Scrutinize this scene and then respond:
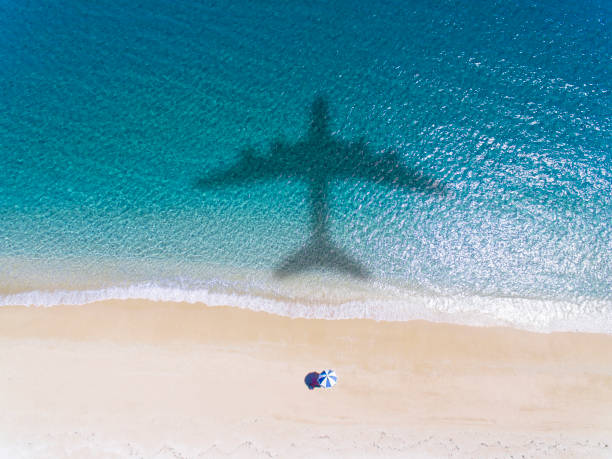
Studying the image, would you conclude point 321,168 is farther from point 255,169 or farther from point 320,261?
point 320,261

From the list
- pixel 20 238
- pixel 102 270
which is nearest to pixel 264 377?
pixel 102 270

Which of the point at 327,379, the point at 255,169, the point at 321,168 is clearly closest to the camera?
the point at 327,379

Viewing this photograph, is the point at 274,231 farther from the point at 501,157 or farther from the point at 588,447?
the point at 588,447

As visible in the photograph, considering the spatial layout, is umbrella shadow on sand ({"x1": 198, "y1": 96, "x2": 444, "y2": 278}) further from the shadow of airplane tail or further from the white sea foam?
the white sea foam

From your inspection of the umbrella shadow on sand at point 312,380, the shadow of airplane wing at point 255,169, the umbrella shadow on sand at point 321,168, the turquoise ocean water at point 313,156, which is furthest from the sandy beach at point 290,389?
the shadow of airplane wing at point 255,169

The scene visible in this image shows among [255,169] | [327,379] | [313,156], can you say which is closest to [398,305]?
[327,379]

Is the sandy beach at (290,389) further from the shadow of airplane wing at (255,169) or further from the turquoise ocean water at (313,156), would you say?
the shadow of airplane wing at (255,169)
